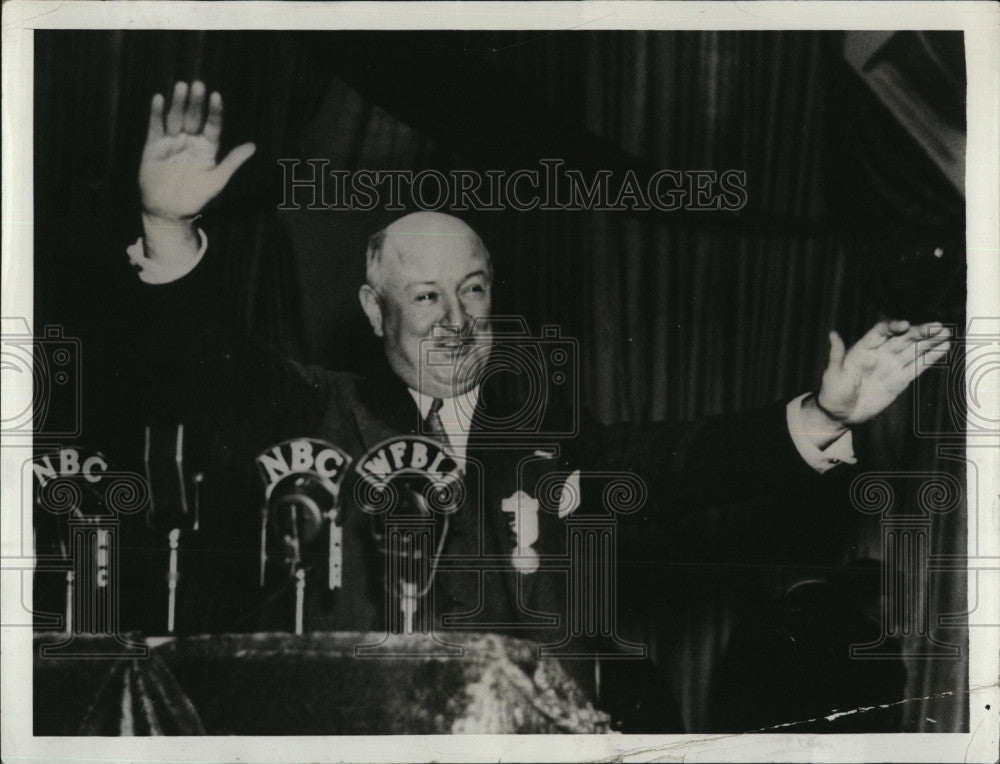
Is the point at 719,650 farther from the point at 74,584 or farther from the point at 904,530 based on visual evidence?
the point at 74,584

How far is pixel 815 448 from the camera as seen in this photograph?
204 cm

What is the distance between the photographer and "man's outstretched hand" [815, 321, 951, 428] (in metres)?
2.04

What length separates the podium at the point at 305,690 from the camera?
6.58 ft

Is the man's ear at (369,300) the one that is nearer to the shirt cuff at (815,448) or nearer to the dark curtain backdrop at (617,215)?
the dark curtain backdrop at (617,215)

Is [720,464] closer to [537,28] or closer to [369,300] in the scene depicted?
[369,300]

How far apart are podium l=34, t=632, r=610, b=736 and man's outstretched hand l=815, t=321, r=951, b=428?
2.84 ft

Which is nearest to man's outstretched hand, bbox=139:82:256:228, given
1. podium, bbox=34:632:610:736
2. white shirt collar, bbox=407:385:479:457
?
white shirt collar, bbox=407:385:479:457

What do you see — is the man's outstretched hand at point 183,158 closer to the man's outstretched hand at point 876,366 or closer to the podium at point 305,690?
the podium at point 305,690

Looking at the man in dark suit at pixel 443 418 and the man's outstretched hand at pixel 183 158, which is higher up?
the man's outstretched hand at pixel 183 158

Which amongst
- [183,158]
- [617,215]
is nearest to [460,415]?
[617,215]

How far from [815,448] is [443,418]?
832mm

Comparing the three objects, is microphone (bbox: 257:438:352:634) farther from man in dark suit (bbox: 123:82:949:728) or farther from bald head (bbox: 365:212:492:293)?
bald head (bbox: 365:212:492:293)

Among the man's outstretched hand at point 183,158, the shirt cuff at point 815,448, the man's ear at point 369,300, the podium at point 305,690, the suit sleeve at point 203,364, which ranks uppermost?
the man's outstretched hand at point 183,158

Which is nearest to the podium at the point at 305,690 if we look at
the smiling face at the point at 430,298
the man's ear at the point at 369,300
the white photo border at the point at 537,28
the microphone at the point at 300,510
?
the white photo border at the point at 537,28
